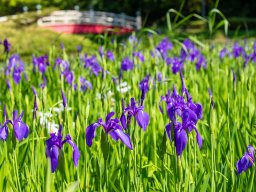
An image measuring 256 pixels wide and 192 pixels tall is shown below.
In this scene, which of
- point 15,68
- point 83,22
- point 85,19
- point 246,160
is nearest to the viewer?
point 246,160

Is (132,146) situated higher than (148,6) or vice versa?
(148,6)

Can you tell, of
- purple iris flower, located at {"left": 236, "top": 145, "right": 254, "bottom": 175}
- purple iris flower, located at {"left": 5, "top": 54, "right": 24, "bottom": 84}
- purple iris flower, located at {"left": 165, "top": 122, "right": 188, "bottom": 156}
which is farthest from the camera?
purple iris flower, located at {"left": 5, "top": 54, "right": 24, "bottom": 84}

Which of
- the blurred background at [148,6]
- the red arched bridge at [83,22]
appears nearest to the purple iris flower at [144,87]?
the red arched bridge at [83,22]

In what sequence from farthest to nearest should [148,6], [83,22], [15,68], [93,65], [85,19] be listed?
[148,6]
[85,19]
[83,22]
[93,65]
[15,68]

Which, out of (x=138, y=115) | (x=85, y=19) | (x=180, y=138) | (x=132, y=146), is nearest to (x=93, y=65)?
(x=132, y=146)

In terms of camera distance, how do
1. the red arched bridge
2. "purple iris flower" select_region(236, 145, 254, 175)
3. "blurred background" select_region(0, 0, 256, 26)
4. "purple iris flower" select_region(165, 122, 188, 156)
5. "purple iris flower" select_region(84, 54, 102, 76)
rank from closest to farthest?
"purple iris flower" select_region(165, 122, 188, 156)
"purple iris flower" select_region(236, 145, 254, 175)
"purple iris flower" select_region(84, 54, 102, 76)
the red arched bridge
"blurred background" select_region(0, 0, 256, 26)

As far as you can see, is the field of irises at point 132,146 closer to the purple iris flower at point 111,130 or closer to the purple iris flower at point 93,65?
the purple iris flower at point 111,130

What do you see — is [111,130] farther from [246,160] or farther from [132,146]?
[246,160]

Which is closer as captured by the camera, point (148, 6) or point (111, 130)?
point (111, 130)

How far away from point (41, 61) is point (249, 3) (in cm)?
3249

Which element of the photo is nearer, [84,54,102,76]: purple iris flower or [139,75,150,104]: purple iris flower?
[139,75,150,104]: purple iris flower

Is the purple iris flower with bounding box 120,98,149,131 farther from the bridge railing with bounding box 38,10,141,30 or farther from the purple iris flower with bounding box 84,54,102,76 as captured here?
the bridge railing with bounding box 38,10,141,30

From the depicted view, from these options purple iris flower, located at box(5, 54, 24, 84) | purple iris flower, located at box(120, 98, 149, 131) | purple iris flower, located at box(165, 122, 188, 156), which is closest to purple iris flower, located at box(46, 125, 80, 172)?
purple iris flower, located at box(120, 98, 149, 131)

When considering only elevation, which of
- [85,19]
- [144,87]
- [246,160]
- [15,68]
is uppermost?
[144,87]
